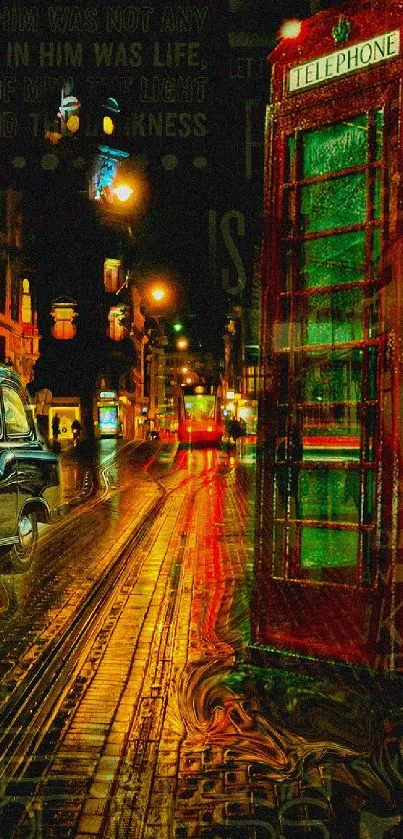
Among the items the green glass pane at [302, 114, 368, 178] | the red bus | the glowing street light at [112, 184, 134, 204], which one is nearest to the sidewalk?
the red bus

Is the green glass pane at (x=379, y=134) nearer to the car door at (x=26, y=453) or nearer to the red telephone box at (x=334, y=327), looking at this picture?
the red telephone box at (x=334, y=327)

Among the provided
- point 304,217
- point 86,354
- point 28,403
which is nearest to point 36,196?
point 86,354

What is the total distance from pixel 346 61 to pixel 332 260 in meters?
1.41

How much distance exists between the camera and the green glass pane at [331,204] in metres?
5.27

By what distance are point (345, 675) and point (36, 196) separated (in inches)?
2029

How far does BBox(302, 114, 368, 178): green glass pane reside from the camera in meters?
5.11

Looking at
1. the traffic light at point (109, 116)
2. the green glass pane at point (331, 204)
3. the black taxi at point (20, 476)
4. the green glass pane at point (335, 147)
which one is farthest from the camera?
the traffic light at point (109, 116)

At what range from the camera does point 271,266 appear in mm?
5488

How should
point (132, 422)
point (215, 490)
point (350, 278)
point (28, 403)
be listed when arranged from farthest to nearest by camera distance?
point (132, 422), point (215, 490), point (28, 403), point (350, 278)

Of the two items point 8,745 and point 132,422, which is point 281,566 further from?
point 132,422

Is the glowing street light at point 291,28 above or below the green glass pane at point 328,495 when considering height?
above

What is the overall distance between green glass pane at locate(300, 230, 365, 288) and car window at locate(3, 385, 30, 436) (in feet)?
15.2

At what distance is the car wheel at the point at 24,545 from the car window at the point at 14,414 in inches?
43.3

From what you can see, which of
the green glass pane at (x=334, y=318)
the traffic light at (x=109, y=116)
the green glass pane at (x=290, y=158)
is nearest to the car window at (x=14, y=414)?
the green glass pane at (x=334, y=318)
